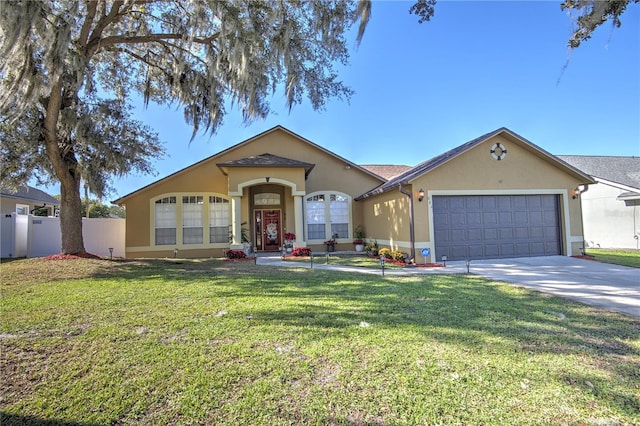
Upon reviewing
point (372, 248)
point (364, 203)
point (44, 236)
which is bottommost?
point (372, 248)

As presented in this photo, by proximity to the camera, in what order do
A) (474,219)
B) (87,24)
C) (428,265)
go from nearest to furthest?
1. (87,24)
2. (428,265)
3. (474,219)

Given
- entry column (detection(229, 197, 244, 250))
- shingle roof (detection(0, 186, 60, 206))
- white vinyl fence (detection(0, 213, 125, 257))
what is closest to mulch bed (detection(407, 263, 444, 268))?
entry column (detection(229, 197, 244, 250))

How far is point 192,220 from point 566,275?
1414 cm

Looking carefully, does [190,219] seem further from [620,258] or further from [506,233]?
[620,258]

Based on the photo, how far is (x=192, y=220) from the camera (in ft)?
48.1

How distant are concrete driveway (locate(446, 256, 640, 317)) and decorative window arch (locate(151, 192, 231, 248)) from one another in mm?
10255

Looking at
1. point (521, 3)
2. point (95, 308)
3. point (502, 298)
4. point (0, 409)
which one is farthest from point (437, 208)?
point (0, 409)

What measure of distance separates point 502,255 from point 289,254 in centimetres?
826

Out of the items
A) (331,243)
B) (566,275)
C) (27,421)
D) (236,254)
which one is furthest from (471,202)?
(27,421)

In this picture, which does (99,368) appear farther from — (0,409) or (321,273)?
(321,273)

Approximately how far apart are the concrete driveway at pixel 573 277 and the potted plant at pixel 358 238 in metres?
5.07

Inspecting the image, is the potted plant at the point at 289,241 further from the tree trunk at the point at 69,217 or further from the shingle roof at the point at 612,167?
the shingle roof at the point at 612,167

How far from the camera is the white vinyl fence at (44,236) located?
1342 cm

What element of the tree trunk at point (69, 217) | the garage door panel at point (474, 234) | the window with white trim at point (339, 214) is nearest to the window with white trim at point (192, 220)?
the tree trunk at point (69, 217)
